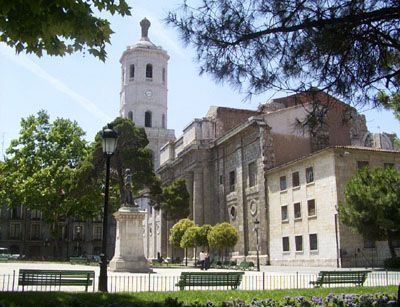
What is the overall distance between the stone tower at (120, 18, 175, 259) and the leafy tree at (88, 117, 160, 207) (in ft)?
103

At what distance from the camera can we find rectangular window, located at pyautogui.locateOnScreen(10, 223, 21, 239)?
2815 inches

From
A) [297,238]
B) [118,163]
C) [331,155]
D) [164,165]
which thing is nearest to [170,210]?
[118,163]

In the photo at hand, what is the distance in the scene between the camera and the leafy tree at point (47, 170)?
142 ft

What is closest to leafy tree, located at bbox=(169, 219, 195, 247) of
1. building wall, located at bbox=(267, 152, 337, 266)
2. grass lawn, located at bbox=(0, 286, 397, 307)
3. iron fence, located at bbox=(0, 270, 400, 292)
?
building wall, located at bbox=(267, 152, 337, 266)

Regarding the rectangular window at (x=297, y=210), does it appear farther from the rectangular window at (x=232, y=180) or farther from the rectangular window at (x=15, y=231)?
the rectangular window at (x=15, y=231)

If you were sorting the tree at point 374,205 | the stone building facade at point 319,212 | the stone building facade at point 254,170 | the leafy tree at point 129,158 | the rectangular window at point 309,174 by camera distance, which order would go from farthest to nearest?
the leafy tree at point 129,158, the stone building facade at point 254,170, the rectangular window at point 309,174, the stone building facade at point 319,212, the tree at point 374,205

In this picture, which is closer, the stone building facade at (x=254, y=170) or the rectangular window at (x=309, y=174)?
the rectangular window at (x=309, y=174)

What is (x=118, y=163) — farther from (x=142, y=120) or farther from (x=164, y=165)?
(x=142, y=120)

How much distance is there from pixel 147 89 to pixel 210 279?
55.8m

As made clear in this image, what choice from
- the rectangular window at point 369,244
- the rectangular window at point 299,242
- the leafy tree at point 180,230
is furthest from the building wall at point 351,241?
the leafy tree at point 180,230

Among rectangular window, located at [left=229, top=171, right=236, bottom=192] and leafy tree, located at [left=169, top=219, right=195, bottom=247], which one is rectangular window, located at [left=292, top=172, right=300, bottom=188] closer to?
rectangular window, located at [left=229, top=171, right=236, bottom=192]

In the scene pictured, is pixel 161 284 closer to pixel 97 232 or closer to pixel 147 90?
pixel 147 90

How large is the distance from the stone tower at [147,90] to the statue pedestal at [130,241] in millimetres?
42541

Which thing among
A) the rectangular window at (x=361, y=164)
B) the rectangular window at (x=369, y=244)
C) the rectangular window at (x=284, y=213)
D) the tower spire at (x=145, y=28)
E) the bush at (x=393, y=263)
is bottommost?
the bush at (x=393, y=263)
